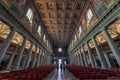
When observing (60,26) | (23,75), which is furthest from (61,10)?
(23,75)

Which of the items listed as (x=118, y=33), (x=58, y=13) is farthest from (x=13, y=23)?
(x=118, y=33)


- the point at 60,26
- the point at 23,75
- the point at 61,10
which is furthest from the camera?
the point at 60,26

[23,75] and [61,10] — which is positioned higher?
[61,10]

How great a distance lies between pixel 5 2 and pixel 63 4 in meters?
10.3

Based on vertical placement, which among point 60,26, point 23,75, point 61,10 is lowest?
point 23,75

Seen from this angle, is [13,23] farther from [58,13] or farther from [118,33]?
[118,33]

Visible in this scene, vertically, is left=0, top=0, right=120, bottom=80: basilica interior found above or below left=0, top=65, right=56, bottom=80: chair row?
above

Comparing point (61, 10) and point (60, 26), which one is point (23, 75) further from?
point (60, 26)

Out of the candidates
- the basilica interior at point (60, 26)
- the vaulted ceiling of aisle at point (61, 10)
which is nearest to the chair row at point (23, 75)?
the basilica interior at point (60, 26)

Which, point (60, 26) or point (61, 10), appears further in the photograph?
point (60, 26)

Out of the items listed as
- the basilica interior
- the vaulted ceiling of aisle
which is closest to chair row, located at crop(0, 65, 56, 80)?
the basilica interior

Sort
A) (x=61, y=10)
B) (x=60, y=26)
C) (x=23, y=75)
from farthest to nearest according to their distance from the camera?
(x=60, y=26), (x=61, y=10), (x=23, y=75)

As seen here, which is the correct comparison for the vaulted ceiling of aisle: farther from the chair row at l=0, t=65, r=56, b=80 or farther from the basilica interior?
the chair row at l=0, t=65, r=56, b=80

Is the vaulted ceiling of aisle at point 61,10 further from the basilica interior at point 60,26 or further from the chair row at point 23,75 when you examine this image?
the chair row at point 23,75
